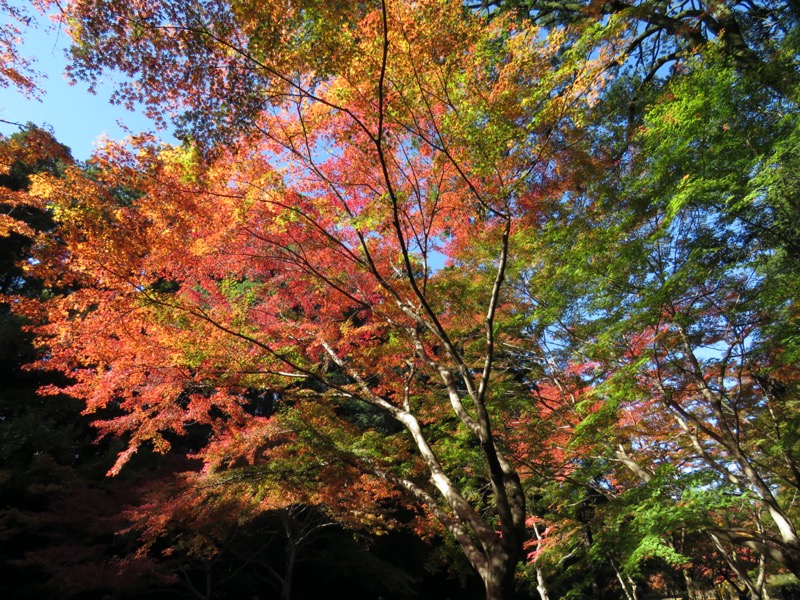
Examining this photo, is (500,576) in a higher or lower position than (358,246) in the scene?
lower

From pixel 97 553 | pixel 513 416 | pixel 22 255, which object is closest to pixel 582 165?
pixel 513 416

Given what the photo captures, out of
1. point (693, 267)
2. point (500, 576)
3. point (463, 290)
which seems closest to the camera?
point (500, 576)

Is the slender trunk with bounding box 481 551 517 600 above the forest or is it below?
below

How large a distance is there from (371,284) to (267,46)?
494 cm

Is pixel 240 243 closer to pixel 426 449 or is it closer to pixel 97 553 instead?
pixel 426 449

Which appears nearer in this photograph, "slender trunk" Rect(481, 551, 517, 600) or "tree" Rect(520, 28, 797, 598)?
"slender trunk" Rect(481, 551, 517, 600)

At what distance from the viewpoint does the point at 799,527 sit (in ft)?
40.9

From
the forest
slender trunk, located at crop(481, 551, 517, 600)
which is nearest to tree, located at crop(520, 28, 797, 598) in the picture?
the forest

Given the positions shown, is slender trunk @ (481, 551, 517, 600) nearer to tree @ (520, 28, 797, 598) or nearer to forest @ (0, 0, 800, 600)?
forest @ (0, 0, 800, 600)

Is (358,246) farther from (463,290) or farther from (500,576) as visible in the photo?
(500,576)

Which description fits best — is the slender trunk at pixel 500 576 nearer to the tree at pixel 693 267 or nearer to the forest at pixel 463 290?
the forest at pixel 463 290

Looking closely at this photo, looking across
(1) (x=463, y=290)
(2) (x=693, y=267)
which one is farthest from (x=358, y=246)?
(2) (x=693, y=267)

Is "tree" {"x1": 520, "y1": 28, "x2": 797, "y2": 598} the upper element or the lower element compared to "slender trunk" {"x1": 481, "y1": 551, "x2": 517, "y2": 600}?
upper

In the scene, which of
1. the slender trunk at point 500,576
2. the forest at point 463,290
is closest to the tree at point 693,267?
→ the forest at point 463,290
